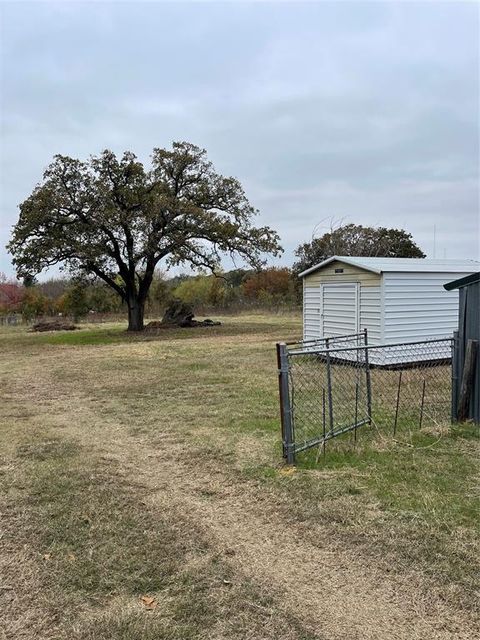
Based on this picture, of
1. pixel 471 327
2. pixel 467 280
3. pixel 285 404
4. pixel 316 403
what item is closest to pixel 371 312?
pixel 316 403

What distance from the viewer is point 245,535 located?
3047 mm

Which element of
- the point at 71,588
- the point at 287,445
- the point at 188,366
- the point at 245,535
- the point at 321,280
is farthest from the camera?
the point at 321,280

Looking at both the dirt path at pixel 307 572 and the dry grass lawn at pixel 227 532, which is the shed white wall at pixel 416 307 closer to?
the dry grass lawn at pixel 227 532

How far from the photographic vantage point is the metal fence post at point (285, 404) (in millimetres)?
4031

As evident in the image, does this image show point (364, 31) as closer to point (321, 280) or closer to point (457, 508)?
Answer: point (321, 280)

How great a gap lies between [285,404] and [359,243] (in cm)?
2725

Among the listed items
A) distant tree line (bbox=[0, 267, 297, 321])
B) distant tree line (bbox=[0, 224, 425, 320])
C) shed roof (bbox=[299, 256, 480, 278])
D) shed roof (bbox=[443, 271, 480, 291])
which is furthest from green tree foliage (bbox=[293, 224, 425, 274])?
shed roof (bbox=[443, 271, 480, 291])

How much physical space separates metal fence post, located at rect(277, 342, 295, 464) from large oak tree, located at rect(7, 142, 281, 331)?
15.0 m

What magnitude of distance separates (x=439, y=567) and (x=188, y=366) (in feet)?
26.8

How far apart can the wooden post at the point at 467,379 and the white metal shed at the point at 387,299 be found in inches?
175

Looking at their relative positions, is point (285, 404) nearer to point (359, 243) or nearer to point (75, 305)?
point (75, 305)

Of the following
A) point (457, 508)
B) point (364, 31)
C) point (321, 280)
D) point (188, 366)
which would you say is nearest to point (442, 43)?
point (364, 31)

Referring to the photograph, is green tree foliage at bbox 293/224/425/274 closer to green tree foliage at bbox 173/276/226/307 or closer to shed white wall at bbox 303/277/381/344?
green tree foliage at bbox 173/276/226/307

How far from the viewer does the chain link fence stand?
4.43 metres
